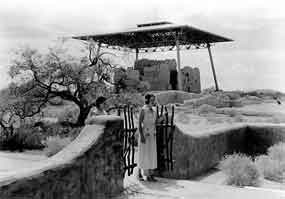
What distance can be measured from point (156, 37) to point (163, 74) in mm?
4738

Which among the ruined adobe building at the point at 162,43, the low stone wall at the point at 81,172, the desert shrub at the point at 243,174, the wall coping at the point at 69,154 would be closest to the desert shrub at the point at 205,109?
the ruined adobe building at the point at 162,43

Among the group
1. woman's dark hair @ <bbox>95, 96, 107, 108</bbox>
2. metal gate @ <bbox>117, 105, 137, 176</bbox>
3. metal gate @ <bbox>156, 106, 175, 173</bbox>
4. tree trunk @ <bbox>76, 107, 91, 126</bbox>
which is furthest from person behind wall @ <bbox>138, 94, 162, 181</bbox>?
woman's dark hair @ <bbox>95, 96, 107, 108</bbox>

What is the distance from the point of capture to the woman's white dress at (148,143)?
6.93m

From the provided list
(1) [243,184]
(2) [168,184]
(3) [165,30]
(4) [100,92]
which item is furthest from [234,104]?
(2) [168,184]

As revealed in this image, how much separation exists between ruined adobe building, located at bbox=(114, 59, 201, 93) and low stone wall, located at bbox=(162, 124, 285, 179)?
67.3 feet

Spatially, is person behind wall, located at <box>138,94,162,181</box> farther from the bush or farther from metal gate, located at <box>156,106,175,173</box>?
the bush

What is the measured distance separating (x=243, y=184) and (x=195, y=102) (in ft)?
67.8

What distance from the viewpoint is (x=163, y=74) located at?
1426 inches

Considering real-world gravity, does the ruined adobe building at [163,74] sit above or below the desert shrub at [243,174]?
above

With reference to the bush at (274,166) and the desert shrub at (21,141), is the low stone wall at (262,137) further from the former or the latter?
the desert shrub at (21,141)

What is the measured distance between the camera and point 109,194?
5.79 metres

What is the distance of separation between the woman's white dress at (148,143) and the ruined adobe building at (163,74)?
2622 cm

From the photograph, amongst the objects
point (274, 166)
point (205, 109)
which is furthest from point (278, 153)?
point (205, 109)

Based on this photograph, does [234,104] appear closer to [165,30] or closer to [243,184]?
[165,30]
